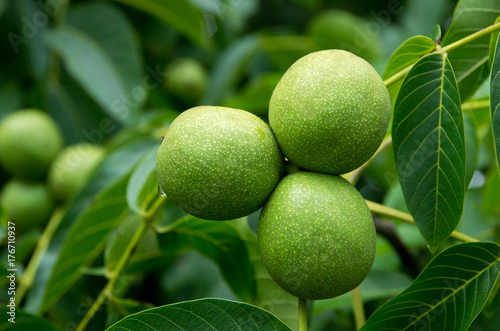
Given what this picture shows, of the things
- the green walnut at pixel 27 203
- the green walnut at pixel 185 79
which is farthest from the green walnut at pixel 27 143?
the green walnut at pixel 185 79

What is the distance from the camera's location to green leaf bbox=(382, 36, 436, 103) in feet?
2.92

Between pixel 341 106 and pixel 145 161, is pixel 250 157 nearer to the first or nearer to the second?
pixel 341 106

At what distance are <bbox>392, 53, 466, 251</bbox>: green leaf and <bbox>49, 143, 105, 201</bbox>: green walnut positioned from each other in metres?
1.19

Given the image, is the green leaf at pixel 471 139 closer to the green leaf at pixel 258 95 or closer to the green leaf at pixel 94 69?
the green leaf at pixel 258 95

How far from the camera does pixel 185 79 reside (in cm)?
217

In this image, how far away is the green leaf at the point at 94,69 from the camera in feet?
5.63

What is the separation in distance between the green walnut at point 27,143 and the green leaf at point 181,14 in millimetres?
597

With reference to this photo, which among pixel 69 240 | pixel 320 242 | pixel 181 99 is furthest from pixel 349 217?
pixel 181 99

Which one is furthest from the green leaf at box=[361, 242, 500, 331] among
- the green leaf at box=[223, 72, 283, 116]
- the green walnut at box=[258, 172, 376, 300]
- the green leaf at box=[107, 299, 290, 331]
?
the green leaf at box=[223, 72, 283, 116]

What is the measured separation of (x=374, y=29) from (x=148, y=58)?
1043 mm

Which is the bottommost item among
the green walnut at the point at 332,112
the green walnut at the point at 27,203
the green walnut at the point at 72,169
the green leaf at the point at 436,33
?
the green walnut at the point at 27,203

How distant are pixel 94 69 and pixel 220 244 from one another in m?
1.03

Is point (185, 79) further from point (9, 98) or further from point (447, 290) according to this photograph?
point (447, 290)

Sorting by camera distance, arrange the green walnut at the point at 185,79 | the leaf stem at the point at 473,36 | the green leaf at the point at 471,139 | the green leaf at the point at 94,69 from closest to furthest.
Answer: the leaf stem at the point at 473,36 → the green leaf at the point at 471,139 → the green leaf at the point at 94,69 → the green walnut at the point at 185,79
